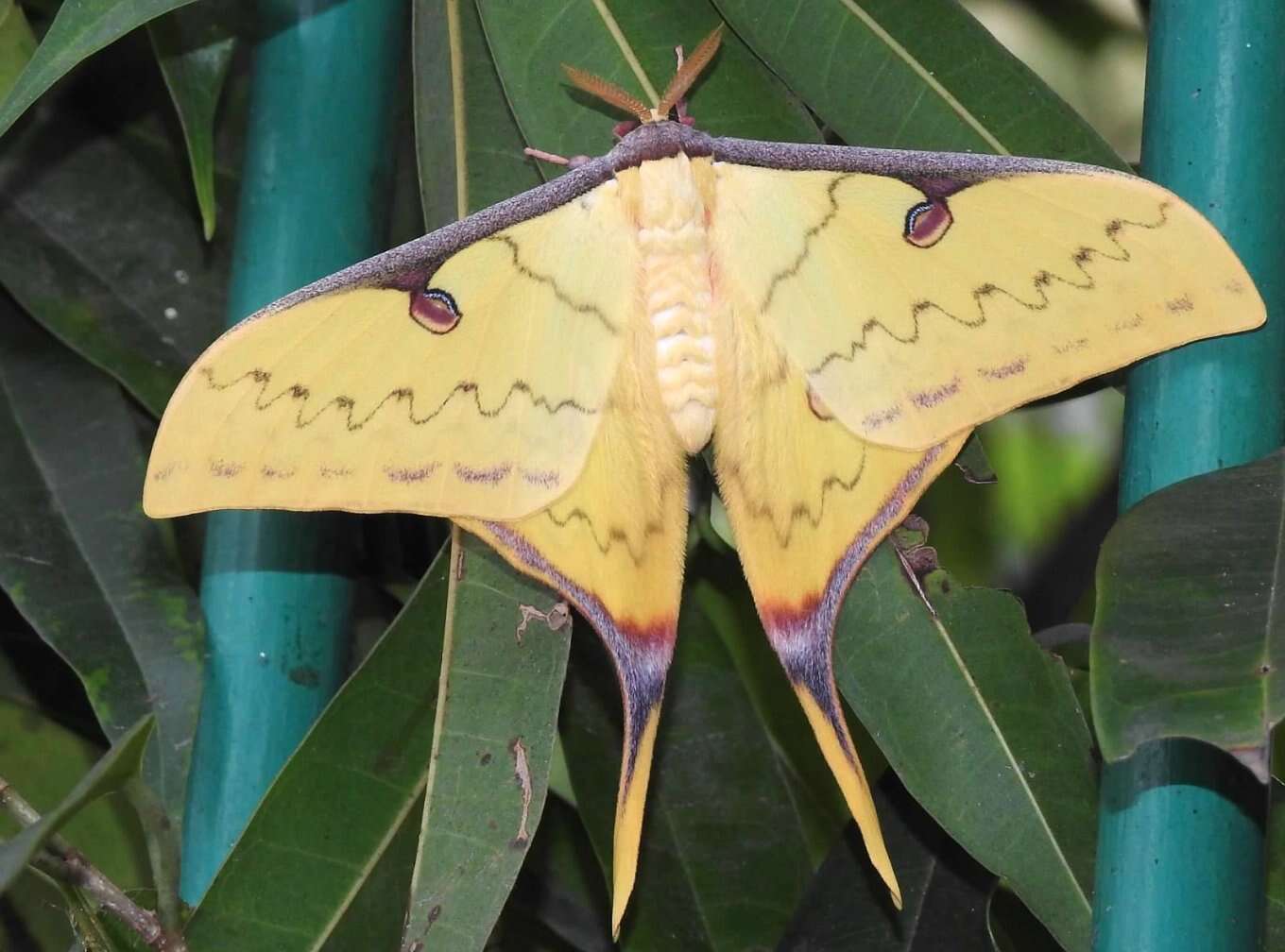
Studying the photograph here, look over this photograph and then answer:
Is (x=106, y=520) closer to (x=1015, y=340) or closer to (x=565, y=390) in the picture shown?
(x=565, y=390)

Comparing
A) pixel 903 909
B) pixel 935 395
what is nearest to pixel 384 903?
pixel 903 909

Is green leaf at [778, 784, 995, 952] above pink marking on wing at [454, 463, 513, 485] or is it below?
below

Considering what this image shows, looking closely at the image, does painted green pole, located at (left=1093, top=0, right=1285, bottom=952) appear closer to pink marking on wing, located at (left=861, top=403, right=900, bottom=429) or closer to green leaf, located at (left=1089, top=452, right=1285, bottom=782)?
green leaf, located at (left=1089, top=452, right=1285, bottom=782)

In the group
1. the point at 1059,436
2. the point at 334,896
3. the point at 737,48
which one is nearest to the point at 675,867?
the point at 334,896

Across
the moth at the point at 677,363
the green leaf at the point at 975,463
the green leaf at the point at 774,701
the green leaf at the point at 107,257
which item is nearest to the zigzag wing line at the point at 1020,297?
the moth at the point at 677,363

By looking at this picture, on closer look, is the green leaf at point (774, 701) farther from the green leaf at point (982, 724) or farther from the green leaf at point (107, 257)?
the green leaf at point (107, 257)

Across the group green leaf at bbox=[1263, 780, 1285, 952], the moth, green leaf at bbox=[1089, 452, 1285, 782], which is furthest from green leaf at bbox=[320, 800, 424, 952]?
green leaf at bbox=[1263, 780, 1285, 952]
